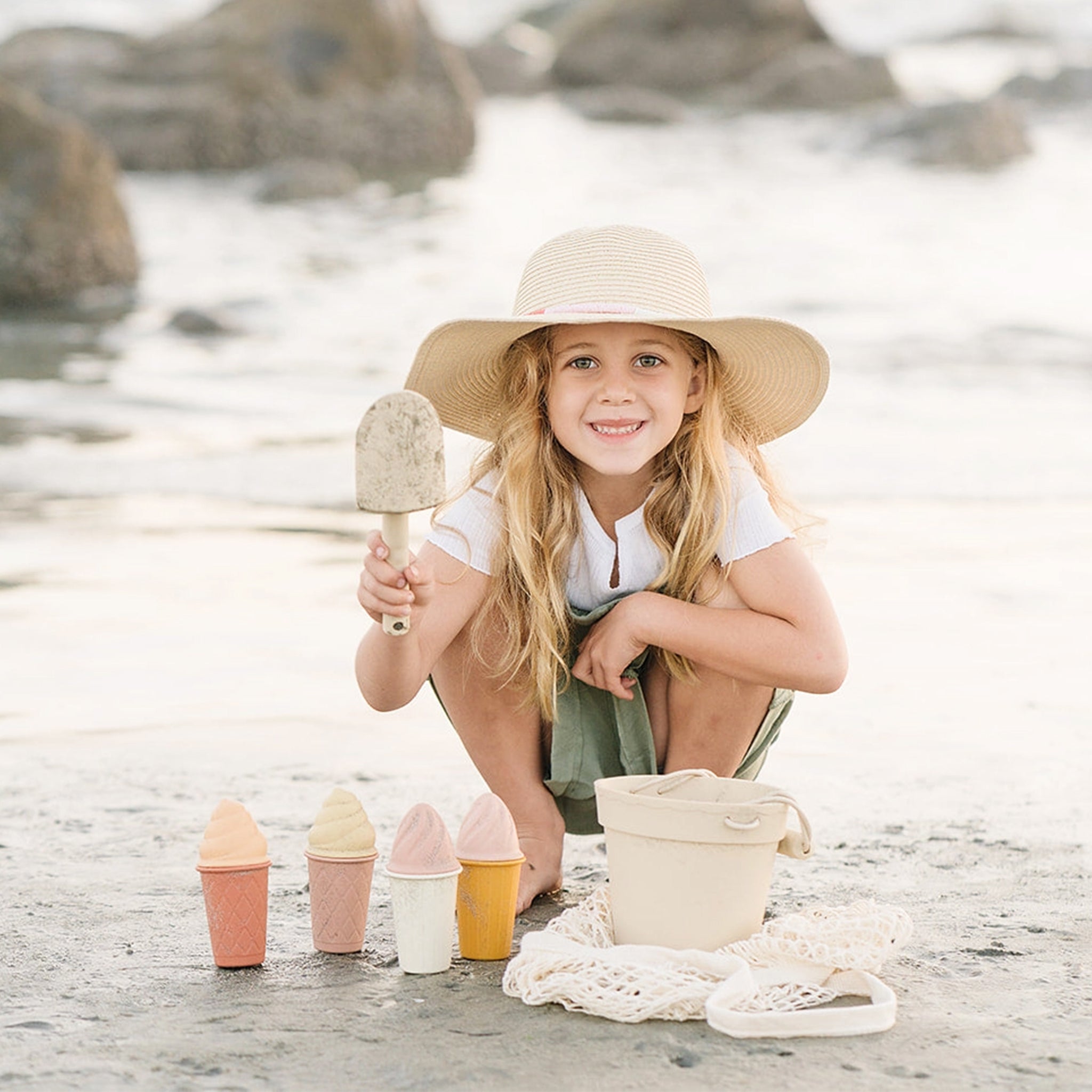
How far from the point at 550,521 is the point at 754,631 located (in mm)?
396

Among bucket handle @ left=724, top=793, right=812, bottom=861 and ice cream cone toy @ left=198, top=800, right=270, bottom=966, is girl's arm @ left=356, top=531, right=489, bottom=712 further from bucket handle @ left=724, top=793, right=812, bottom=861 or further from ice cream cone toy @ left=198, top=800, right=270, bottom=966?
bucket handle @ left=724, top=793, right=812, bottom=861

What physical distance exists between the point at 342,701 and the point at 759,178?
648 inches

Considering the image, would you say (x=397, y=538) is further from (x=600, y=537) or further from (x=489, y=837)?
(x=600, y=537)

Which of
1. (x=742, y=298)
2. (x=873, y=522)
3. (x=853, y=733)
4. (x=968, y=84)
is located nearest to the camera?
(x=853, y=733)

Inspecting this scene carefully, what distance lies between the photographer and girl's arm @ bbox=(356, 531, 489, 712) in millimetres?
2377

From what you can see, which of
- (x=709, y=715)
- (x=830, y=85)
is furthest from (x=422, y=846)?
(x=830, y=85)

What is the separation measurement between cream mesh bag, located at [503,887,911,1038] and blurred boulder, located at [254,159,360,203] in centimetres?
1545

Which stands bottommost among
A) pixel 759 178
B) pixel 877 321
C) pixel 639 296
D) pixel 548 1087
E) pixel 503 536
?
pixel 548 1087

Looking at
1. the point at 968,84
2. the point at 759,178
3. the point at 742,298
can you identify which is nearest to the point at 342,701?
the point at 742,298

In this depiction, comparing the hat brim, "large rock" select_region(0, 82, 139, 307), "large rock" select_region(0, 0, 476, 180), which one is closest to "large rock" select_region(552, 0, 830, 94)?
"large rock" select_region(0, 0, 476, 180)

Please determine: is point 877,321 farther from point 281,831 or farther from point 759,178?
point 281,831

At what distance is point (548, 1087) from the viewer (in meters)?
1.96

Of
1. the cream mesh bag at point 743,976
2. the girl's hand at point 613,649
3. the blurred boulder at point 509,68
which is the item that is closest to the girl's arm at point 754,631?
the girl's hand at point 613,649

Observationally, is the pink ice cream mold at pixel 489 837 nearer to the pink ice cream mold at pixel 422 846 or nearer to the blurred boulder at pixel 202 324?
the pink ice cream mold at pixel 422 846
